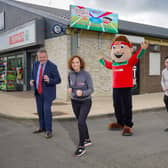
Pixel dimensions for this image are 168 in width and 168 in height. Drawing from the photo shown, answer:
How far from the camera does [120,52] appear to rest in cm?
562

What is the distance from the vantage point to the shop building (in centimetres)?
1089

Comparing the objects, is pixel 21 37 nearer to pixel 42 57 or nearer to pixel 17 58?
pixel 17 58

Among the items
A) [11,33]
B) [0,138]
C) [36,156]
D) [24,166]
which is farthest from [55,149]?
[11,33]

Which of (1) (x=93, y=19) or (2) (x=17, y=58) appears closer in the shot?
(1) (x=93, y=19)

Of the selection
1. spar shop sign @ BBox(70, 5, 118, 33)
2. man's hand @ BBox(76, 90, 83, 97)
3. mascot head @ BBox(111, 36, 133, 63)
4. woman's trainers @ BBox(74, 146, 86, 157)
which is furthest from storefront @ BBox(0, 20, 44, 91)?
woman's trainers @ BBox(74, 146, 86, 157)

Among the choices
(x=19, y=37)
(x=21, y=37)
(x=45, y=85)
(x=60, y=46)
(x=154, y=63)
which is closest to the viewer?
(x=45, y=85)

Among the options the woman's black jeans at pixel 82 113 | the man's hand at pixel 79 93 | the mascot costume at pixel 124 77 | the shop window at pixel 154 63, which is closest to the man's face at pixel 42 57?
the woman's black jeans at pixel 82 113

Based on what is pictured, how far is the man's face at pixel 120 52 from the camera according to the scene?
222 inches

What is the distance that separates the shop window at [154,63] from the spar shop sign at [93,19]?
11.8ft

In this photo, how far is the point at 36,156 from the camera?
404 cm

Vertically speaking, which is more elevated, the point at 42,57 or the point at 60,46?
the point at 60,46

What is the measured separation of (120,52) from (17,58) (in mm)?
10997

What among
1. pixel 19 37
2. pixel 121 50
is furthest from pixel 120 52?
pixel 19 37

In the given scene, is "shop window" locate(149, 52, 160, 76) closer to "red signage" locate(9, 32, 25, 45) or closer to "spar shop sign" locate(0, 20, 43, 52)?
"spar shop sign" locate(0, 20, 43, 52)
